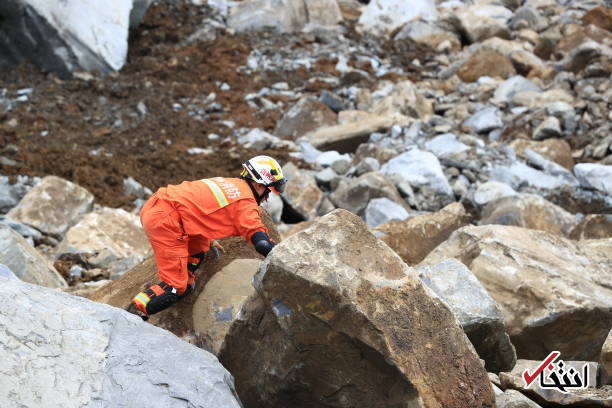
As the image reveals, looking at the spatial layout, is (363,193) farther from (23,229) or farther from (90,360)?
(90,360)

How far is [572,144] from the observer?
41.6ft

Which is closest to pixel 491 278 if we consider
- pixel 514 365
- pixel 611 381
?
pixel 514 365

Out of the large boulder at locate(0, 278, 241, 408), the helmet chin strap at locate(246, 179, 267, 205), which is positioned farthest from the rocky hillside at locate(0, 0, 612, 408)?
the helmet chin strap at locate(246, 179, 267, 205)

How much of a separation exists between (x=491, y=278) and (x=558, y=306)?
1.80 ft

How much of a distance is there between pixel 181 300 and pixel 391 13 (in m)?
17.9

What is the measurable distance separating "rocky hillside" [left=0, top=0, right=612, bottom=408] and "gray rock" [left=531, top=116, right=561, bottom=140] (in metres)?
0.05

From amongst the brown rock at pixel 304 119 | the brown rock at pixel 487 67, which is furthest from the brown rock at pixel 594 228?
the brown rock at pixel 487 67

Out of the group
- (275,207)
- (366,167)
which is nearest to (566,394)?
(275,207)

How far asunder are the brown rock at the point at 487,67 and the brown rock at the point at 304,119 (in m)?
4.32

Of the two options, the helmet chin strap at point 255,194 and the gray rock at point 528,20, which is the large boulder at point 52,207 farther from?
the gray rock at point 528,20

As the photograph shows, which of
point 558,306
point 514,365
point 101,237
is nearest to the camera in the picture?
point 514,365

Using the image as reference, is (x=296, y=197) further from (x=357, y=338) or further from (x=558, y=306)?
(x=357, y=338)

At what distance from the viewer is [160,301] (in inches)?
166

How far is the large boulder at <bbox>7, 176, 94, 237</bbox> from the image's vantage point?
843 cm
